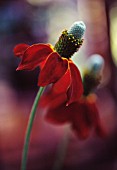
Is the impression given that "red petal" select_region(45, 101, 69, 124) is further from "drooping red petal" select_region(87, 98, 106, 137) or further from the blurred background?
the blurred background

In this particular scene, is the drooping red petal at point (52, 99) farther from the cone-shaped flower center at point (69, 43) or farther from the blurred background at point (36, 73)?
the blurred background at point (36, 73)

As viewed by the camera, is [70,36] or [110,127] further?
[110,127]

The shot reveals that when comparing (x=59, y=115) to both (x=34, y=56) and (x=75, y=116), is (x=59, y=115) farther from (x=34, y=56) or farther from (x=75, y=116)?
(x=34, y=56)

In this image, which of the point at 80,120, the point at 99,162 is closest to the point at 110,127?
the point at 99,162

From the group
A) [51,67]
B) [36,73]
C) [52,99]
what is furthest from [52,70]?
[36,73]

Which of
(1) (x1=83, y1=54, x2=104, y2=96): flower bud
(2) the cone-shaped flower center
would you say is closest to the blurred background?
(1) (x1=83, y1=54, x2=104, y2=96): flower bud

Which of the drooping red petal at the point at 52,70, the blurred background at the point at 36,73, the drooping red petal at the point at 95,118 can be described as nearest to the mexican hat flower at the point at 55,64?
the drooping red petal at the point at 52,70

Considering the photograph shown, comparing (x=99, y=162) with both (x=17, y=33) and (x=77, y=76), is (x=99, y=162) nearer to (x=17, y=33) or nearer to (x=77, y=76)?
(x=17, y=33)

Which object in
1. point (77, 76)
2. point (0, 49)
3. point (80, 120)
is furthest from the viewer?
point (0, 49)
